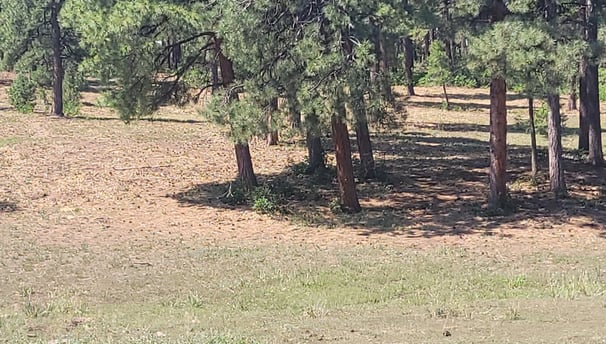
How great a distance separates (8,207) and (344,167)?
756cm

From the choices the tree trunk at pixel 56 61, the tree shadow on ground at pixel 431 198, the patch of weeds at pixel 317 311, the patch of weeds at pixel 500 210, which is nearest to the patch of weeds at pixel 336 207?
the tree shadow on ground at pixel 431 198

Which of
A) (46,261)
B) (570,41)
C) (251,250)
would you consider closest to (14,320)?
(46,261)

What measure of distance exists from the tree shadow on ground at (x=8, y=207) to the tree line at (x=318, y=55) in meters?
3.20

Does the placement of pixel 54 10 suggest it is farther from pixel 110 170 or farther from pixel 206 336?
pixel 206 336

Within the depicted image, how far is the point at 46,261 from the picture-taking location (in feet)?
44.5

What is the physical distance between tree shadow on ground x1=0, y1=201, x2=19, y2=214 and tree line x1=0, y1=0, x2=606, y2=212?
3.20 metres

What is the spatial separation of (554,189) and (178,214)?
8.60 m

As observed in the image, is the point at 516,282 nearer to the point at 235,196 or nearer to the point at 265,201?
the point at 265,201

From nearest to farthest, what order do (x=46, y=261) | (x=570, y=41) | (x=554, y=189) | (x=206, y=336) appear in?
1. (x=206, y=336)
2. (x=46, y=261)
3. (x=570, y=41)
4. (x=554, y=189)

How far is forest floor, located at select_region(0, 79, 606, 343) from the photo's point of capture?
26.7ft

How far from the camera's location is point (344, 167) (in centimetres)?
1780

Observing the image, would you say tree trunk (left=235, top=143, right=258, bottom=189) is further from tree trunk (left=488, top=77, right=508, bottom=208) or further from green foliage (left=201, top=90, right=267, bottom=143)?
tree trunk (left=488, top=77, right=508, bottom=208)

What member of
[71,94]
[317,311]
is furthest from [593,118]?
[71,94]

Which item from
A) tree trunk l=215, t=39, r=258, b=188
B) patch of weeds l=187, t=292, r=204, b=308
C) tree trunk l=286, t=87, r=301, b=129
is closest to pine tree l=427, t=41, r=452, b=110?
tree trunk l=215, t=39, r=258, b=188
